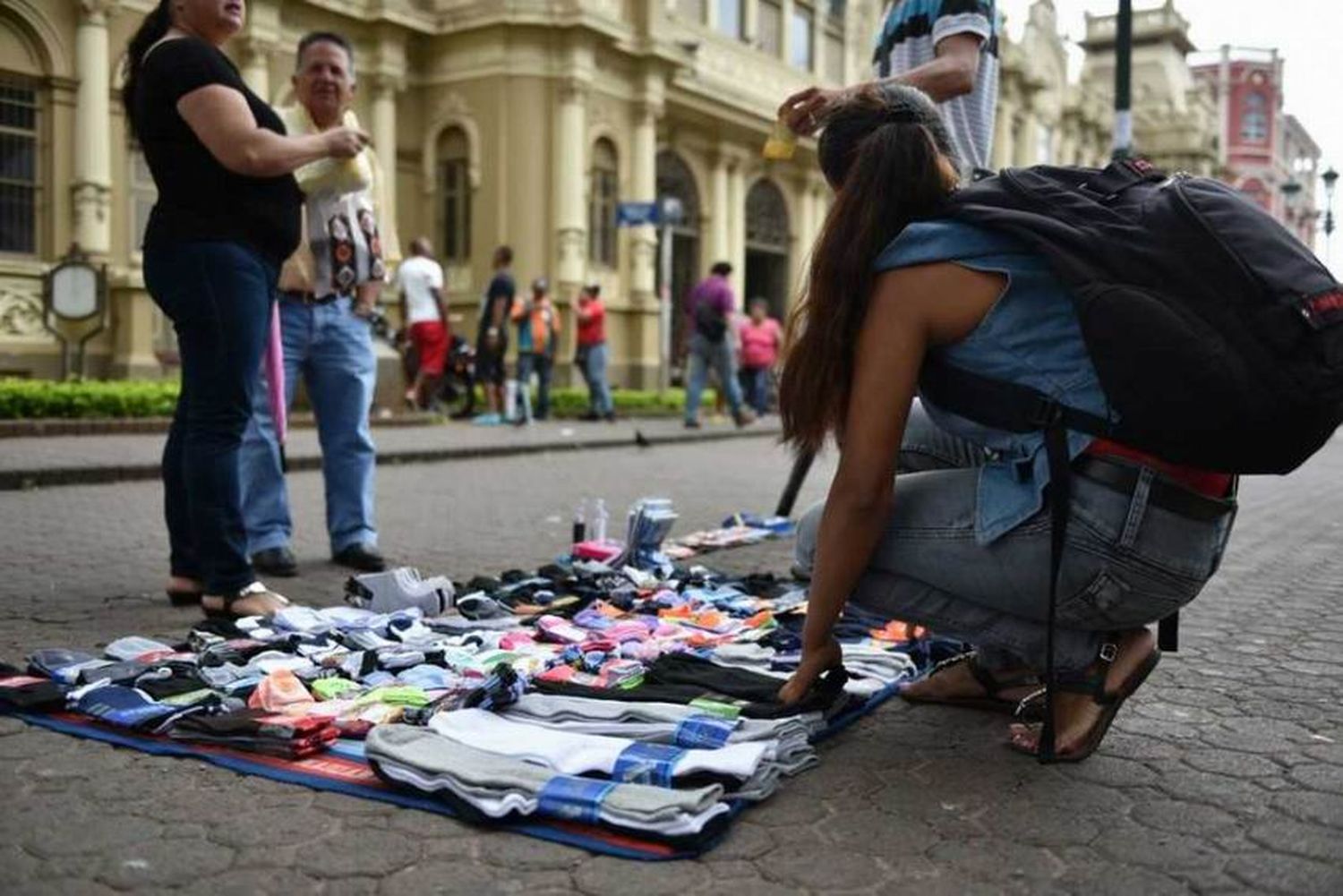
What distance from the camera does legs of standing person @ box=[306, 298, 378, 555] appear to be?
5387mm

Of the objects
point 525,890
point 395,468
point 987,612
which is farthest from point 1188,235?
point 395,468

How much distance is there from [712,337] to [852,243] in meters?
13.1

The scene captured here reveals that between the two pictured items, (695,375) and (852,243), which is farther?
(695,375)

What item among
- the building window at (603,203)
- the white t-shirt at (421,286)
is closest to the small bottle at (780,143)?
the white t-shirt at (421,286)

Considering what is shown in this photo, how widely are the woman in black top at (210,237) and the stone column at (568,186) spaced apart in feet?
57.8

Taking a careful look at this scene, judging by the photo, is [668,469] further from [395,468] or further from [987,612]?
[987,612]

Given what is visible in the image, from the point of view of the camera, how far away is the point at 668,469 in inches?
Answer: 430

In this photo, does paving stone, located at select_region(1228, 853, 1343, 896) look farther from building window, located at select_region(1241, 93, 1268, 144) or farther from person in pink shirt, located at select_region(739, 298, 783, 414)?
building window, located at select_region(1241, 93, 1268, 144)

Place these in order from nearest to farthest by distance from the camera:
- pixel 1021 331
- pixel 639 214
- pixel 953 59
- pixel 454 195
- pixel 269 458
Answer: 1. pixel 1021 331
2. pixel 953 59
3. pixel 269 458
4. pixel 639 214
5. pixel 454 195

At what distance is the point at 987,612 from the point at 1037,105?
3989cm

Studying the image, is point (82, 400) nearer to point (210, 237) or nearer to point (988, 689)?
point (210, 237)

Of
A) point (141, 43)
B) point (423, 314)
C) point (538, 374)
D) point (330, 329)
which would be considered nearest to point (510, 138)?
point (538, 374)

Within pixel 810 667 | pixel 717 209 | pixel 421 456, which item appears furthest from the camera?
pixel 717 209

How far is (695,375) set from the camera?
16.2m
